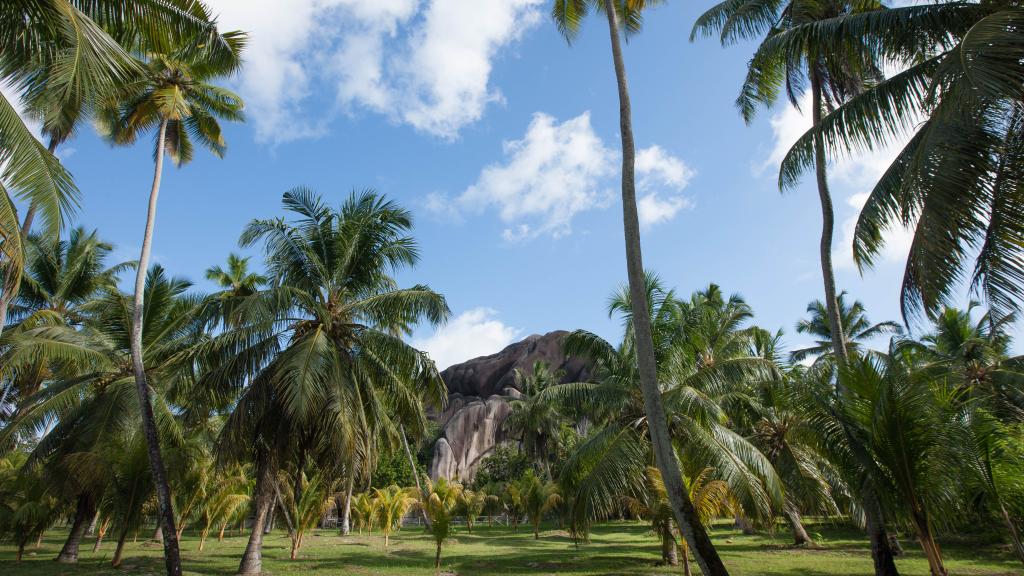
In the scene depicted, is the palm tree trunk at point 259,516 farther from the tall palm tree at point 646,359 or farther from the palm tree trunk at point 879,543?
the palm tree trunk at point 879,543

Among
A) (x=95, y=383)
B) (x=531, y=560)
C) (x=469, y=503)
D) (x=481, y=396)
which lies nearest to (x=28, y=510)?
(x=95, y=383)

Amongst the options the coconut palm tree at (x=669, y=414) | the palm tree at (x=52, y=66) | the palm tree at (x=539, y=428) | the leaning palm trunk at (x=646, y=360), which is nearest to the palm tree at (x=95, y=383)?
the palm tree at (x=52, y=66)

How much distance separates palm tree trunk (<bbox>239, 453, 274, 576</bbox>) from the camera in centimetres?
1313

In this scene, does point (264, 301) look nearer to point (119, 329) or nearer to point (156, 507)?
point (156, 507)

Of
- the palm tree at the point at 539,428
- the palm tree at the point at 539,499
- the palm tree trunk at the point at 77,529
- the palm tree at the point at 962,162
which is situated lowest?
the palm tree trunk at the point at 77,529

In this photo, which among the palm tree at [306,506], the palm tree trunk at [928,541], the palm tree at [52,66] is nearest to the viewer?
the palm tree at [52,66]

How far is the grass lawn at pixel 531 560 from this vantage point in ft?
44.2

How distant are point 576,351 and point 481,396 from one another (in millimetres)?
44721

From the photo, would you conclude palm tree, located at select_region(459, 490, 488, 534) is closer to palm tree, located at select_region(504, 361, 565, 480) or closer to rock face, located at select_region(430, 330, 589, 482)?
palm tree, located at select_region(504, 361, 565, 480)

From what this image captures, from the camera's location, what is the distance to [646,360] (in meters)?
8.82

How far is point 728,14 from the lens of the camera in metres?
13.0

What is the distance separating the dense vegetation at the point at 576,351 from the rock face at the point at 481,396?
2540 cm

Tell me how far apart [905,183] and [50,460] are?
71.2ft

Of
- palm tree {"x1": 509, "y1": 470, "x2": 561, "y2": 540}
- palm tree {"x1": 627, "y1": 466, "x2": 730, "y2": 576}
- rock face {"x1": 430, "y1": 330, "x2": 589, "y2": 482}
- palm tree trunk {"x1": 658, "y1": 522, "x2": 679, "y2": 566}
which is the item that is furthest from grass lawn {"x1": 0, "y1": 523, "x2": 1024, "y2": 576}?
rock face {"x1": 430, "y1": 330, "x2": 589, "y2": 482}
